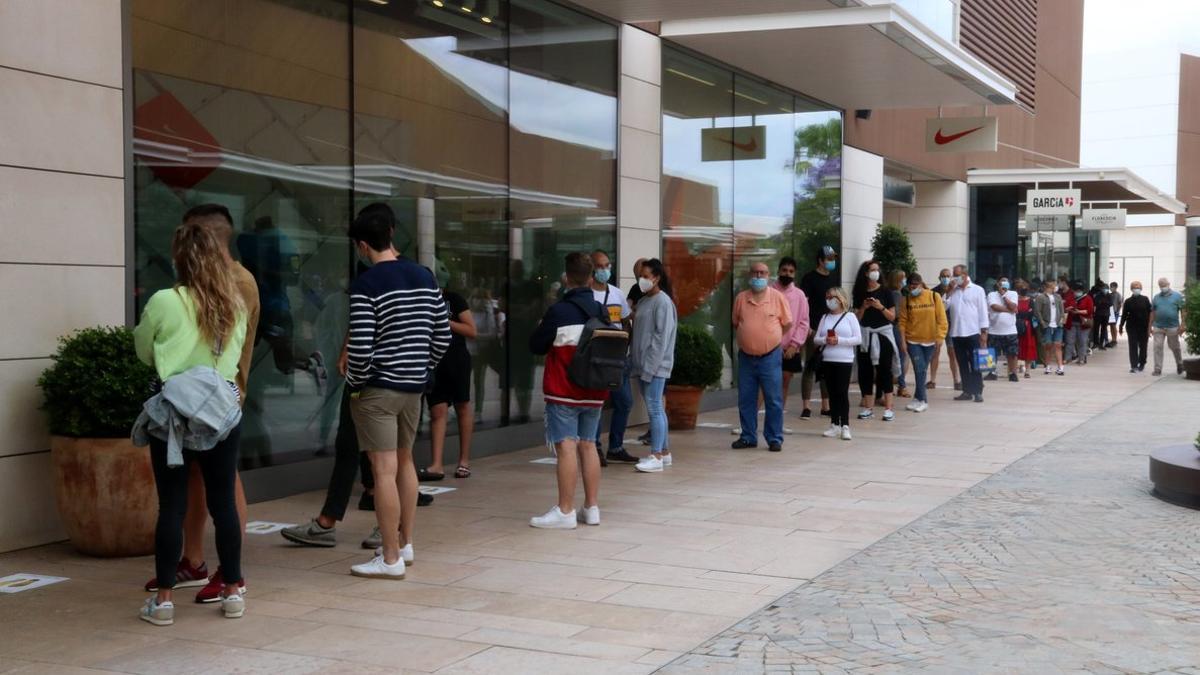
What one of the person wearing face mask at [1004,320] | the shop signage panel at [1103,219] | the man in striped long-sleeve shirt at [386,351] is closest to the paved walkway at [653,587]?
the man in striped long-sleeve shirt at [386,351]

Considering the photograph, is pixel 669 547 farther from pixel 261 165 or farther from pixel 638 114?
pixel 638 114

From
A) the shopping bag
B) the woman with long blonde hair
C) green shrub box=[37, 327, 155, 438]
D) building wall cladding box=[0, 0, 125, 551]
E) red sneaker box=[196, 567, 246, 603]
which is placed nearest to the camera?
the woman with long blonde hair

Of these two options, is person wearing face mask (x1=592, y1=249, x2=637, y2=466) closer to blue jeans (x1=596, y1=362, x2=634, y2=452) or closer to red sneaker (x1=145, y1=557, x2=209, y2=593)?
blue jeans (x1=596, y1=362, x2=634, y2=452)

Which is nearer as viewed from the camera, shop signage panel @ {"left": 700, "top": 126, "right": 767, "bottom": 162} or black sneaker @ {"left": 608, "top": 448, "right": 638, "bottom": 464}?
black sneaker @ {"left": 608, "top": 448, "right": 638, "bottom": 464}

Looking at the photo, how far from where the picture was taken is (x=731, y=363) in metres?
16.8

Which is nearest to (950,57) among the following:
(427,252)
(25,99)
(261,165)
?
(427,252)

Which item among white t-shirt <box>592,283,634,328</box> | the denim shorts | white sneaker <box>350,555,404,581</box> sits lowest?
white sneaker <box>350,555,404,581</box>

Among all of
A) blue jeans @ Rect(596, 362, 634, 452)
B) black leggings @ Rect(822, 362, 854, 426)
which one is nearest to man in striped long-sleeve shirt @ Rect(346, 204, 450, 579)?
blue jeans @ Rect(596, 362, 634, 452)

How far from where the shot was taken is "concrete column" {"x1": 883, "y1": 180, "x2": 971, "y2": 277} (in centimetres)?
2889

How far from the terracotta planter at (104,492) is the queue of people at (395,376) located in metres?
0.77

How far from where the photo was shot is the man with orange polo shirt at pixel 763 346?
39.5 feet

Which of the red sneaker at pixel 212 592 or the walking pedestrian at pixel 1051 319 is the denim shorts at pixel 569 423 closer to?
the red sneaker at pixel 212 592

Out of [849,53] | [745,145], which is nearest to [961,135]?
[745,145]

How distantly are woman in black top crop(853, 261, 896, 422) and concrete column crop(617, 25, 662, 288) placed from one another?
2455 mm
